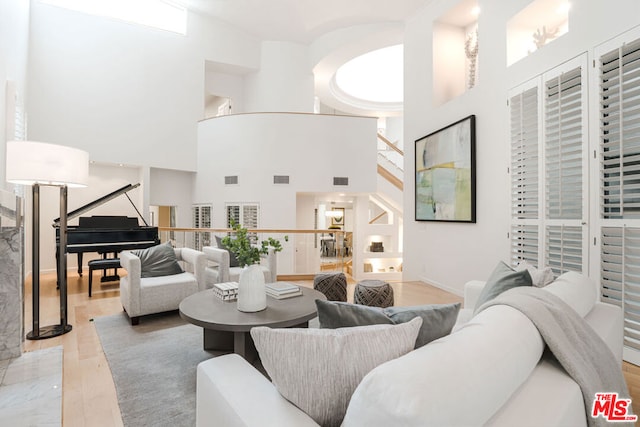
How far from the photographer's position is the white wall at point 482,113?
117 inches

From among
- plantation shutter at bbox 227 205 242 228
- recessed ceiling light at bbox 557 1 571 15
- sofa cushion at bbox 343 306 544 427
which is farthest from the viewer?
plantation shutter at bbox 227 205 242 228

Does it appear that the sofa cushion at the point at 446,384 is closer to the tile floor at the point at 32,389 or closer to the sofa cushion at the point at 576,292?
the sofa cushion at the point at 576,292

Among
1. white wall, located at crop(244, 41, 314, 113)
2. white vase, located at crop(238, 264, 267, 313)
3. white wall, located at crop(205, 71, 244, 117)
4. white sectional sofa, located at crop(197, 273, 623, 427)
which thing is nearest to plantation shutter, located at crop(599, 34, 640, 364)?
white sectional sofa, located at crop(197, 273, 623, 427)

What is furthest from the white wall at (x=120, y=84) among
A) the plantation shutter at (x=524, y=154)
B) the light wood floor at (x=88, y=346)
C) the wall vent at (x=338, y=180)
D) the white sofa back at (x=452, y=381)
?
the white sofa back at (x=452, y=381)

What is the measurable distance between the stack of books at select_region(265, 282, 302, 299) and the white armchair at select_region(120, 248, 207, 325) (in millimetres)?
1222

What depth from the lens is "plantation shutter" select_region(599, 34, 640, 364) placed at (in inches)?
98.2

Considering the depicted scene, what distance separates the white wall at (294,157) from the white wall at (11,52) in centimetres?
381

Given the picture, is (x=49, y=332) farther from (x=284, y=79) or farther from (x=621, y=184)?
(x=284, y=79)

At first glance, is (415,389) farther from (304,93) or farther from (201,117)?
(304,93)

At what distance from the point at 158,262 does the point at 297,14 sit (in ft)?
22.4

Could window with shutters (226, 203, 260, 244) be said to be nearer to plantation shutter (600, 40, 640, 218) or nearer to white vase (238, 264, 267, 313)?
white vase (238, 264, 267, 313)

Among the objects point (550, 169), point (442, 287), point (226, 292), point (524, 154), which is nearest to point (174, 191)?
point (226, 292)

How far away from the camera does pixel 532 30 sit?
12.8 feet

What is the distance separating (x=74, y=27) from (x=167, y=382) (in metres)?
8.17
